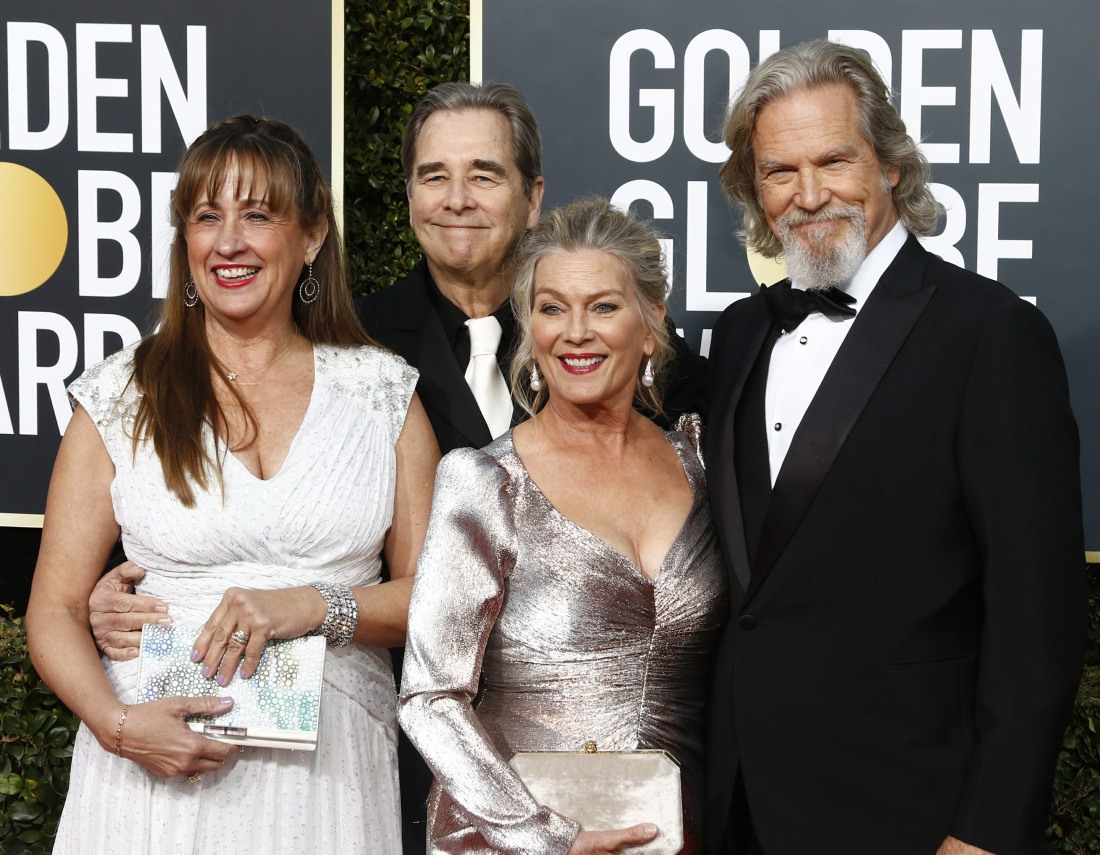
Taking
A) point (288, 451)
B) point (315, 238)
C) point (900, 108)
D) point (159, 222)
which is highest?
point (900, 108)

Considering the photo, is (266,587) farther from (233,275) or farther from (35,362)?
(35,362)

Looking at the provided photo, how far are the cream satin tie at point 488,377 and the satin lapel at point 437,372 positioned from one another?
0.07 meters

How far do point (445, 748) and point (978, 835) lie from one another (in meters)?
0.96

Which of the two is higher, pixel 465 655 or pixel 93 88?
pixel 93 88

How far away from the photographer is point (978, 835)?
2.35 metres

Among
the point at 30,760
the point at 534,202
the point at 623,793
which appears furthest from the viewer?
→ the point at 30,760

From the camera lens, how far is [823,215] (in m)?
2.72

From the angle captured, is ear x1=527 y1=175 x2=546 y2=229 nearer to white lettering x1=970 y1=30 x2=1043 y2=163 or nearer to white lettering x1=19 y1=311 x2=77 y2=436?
white lettering x1=970 y1=30 x2=1043 y2=163

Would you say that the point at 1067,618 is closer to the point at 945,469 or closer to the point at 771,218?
the point at 945,469

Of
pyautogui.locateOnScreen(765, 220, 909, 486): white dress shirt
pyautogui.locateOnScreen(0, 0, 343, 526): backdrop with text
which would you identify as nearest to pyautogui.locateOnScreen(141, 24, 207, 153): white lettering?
pyautogui.locateOnScreen(0, 0, 343, 526): backdrop with text

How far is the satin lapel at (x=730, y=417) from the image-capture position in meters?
2.60

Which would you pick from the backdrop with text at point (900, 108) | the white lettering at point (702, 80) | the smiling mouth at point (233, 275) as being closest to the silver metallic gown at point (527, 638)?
the smiling mouth at point (233, 275)

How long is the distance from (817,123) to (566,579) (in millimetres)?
1073

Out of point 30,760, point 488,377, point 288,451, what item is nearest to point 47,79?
point 488,377
